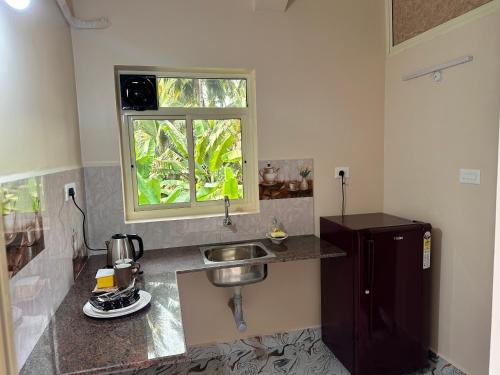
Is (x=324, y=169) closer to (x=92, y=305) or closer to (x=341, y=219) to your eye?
(x=341, y=219)

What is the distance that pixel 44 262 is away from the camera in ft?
4.36

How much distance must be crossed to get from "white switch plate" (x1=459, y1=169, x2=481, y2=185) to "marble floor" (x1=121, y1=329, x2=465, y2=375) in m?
1.25

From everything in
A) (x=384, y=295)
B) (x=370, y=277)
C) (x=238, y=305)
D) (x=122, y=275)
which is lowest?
(x=238, y=305)

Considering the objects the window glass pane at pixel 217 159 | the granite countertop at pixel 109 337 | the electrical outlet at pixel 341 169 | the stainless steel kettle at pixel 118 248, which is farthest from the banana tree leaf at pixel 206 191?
the electrical outlet at pixel 341 169

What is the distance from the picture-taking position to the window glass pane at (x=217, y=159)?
2490 mm

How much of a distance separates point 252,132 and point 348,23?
1142 mm

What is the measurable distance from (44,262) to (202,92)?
160 centimetres

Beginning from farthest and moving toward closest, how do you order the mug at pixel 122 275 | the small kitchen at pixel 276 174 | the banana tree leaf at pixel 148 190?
the banana tree leaf at pixel 148 190 < the small kitchen at pixel 276 174 < the mug at pixel 122 275

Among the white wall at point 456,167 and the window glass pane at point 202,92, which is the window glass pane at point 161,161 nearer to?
the window glass pane at point 202,92

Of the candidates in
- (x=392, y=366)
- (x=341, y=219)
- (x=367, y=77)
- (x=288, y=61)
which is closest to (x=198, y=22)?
(x=288, y=61)

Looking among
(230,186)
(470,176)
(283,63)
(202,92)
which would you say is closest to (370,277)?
(470,176)

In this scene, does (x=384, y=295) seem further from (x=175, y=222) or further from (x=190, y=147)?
(x=190, y=147)

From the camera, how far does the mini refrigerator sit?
210 centimetres

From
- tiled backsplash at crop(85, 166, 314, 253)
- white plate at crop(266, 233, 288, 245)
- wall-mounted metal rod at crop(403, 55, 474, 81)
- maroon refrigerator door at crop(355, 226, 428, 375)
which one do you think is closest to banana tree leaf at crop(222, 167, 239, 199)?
tiled backsplash at crop(85, 166, 314, 253)
